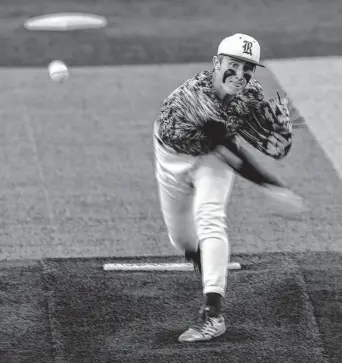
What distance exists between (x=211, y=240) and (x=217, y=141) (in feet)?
1.97

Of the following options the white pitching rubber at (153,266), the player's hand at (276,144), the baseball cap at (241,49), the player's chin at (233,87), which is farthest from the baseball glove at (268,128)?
the white pitching rubber at (153,266)

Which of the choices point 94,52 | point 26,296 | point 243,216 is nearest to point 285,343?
point 26,296

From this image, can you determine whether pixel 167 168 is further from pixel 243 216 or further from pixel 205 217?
pixel 243 216

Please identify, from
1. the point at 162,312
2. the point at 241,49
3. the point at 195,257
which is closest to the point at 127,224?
the point at 195,257

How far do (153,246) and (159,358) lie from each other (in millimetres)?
2011

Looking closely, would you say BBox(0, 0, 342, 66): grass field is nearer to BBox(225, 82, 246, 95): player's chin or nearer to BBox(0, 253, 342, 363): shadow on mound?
BBox(0, 253, 342, 363): shadow on mound

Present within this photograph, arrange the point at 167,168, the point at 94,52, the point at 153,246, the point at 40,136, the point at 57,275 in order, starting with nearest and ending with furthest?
the point at 167,168 → the point at 57,275 → the point at 153,246 → the point at 40,136 → the point at 94,52

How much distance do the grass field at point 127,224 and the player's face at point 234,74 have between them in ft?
2.33

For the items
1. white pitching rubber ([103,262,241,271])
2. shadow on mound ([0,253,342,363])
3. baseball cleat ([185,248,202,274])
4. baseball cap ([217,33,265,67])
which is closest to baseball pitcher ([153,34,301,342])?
baseball cap ([217,33,265,67])

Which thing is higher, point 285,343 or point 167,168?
point 167,168

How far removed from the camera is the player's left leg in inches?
247

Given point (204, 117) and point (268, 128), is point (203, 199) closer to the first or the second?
point (204, 117)

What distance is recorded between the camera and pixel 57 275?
7.29 metres

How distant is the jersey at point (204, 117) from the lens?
6332mm
